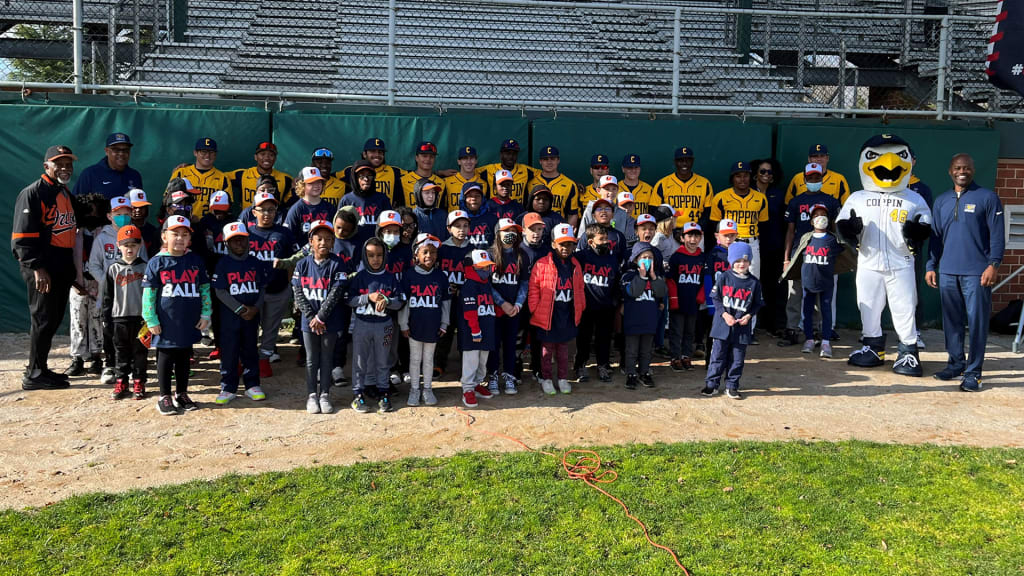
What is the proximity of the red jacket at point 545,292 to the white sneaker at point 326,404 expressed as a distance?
1.88 m

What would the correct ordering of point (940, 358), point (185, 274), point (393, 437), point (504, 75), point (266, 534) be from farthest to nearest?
point (504, 75), point (940, 358), point (185, 274), point (393, 437), point (266, 534)

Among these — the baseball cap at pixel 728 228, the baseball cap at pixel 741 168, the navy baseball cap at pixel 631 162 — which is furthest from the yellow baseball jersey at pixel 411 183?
the baseball cap at pixel 741 168

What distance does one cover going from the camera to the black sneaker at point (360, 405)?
6695 mm

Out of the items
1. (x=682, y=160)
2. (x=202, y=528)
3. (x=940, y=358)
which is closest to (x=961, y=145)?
(x=940, y=358)

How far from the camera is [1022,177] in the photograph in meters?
10.7

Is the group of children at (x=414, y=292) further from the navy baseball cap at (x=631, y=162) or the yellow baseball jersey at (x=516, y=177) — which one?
the navy baseball cap at (x=631, y=162)

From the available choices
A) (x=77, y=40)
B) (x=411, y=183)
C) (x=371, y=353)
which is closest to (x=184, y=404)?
(x=371, y=353)

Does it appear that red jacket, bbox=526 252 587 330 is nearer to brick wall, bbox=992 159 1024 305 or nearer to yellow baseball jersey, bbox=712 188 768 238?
yellow baseball jersey, bbox=712 188 768 238

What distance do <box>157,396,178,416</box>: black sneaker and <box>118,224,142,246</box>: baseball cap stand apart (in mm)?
1365

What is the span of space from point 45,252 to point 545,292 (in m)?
4.45

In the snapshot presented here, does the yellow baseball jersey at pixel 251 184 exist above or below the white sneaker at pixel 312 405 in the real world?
above

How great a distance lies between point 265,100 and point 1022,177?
9.84 meters

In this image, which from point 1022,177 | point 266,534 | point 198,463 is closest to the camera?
point 266,534

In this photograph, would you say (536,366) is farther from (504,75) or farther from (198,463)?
(504,75)
